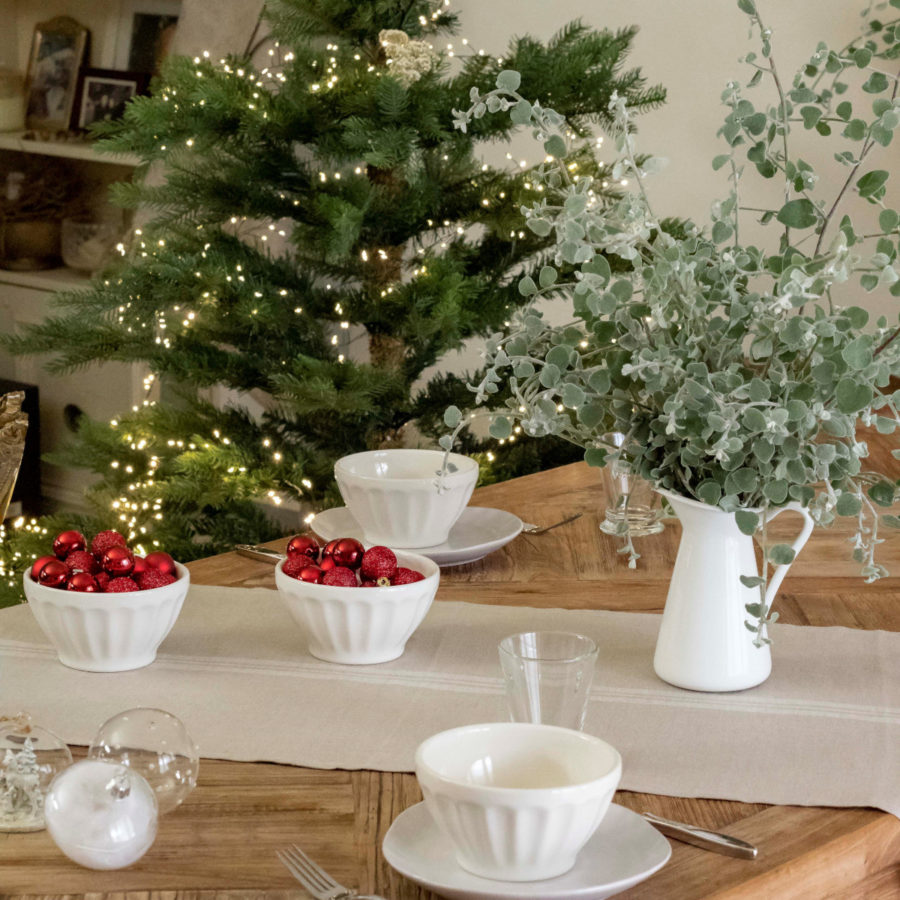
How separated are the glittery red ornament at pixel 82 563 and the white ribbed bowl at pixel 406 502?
29 centimetres

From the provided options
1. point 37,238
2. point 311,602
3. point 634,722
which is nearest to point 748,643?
point 634,722

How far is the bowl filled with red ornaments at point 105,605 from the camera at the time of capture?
943mm

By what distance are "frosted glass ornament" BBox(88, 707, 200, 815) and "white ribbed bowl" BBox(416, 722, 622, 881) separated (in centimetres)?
17

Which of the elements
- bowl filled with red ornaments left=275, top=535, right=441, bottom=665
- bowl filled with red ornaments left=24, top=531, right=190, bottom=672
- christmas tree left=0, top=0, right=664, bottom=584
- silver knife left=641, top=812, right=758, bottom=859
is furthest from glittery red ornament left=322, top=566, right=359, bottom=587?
christmas tree left=0, top=0, right=664, bottom=584

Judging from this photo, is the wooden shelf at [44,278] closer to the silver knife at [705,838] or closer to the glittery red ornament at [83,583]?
the glittery red ornament at [83,583]

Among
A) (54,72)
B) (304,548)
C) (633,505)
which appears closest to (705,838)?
(304,548)

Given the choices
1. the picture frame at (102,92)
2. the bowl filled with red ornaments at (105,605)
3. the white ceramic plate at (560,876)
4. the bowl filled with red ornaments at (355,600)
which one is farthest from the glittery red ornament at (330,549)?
the picture frame at (102,92)

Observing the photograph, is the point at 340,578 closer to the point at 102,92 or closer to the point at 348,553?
the point at 348,553

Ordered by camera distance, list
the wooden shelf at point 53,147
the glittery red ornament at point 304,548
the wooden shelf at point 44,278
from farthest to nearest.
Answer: the wooden shelf at point 44,278
the wooden shelf at point 53,147
the glittery red ornament at point 304,548

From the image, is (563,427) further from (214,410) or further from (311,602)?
(214,410)

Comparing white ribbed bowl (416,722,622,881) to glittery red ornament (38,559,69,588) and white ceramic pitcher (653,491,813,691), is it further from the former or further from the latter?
glittery red ornament (38,559,69,588)

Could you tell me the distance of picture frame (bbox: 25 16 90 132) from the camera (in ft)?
11.7

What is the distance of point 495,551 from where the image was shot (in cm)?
132

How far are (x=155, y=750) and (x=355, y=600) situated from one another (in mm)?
255
